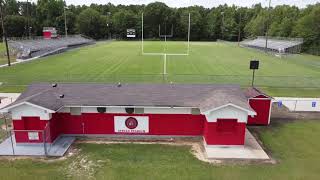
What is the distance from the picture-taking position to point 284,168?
Result: 14.6 metres

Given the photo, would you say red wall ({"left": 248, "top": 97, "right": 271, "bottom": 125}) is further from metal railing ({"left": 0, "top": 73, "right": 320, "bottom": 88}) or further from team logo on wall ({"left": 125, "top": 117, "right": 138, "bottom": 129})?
metal railing ({"left": 0, "top": 73, "right": 320, "bottom": 88})

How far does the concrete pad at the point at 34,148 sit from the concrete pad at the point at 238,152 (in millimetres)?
7167

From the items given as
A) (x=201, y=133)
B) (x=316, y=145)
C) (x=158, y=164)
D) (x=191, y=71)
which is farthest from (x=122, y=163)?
(x=191, y=71)

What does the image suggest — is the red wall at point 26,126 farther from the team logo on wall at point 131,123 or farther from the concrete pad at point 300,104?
Result: the concrete pad at point 300,104

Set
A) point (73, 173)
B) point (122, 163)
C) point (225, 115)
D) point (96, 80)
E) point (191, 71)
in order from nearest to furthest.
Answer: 1. point (73, 173)
2. point (122, 163)
3. point (225, 115)
4. point (96, 80)
5. point (191, 71)

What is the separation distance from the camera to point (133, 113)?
57.6 ft

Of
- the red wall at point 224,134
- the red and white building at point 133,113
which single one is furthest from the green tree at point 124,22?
→ the red wall at point 224,134

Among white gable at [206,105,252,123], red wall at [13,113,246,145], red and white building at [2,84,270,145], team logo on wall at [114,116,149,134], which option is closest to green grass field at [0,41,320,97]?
red and white building at [2,84,270,145]

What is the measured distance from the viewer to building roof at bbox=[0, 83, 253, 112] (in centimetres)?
1684

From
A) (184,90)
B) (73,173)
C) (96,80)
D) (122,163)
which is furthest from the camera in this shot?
(96,80)

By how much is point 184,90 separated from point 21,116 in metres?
8.86

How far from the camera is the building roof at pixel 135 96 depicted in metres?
16.8

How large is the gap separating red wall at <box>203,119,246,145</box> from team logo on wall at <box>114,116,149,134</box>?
343 cm

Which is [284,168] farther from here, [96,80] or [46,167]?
[96,80]
